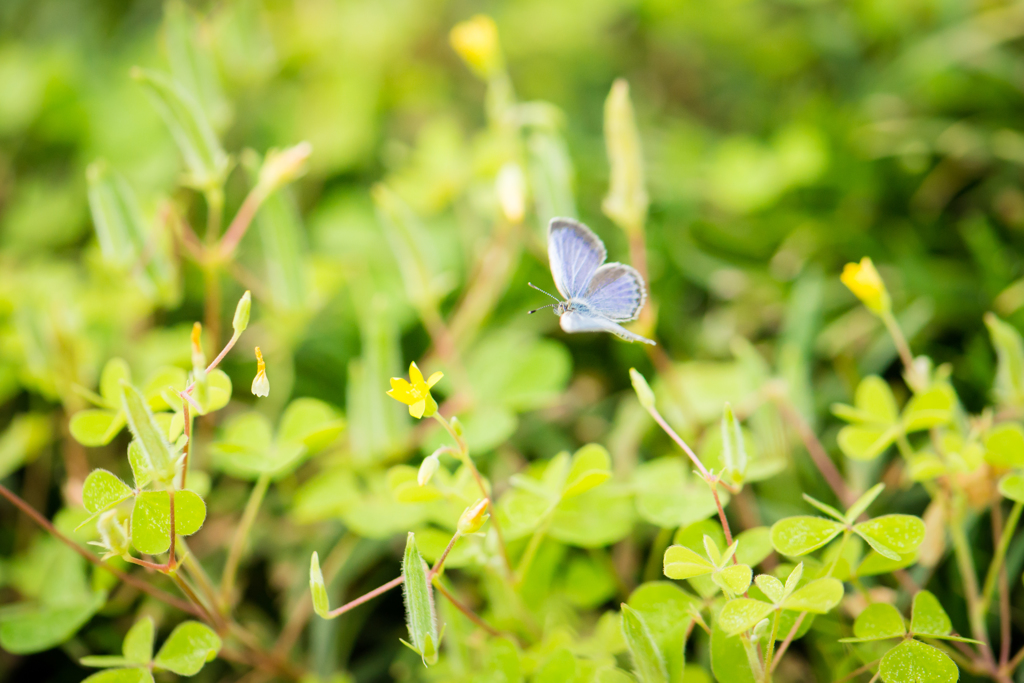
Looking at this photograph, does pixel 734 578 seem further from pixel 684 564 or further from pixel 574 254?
pixel 574 254

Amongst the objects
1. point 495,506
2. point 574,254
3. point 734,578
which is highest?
point 574,254

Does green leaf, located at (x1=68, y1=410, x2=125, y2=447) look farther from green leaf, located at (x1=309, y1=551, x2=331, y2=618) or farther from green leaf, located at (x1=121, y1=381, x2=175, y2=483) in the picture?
green leaf, located at (x1=309, y1=551, x2=331, y2=618)

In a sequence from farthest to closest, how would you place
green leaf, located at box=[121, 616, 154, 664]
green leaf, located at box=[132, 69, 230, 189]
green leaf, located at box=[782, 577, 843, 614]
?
green leaf, located at box=[132, 69, 230, 189] < green leaf, located at box=[121, 616, 154, 664] < green leaf, located at box=[782, 577, 843, 614]

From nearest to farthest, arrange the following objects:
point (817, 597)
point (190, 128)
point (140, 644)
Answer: point (817, 597), point (140, 644), point (190, 128)

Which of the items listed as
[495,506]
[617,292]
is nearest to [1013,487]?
[617,292]

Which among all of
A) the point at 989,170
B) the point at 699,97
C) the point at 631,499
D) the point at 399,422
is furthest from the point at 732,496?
the point at 699,97

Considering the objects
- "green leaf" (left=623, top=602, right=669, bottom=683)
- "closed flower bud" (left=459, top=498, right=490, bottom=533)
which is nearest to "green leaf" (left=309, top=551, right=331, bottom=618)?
"closed flower bud" (left=459, top=498, right=490, bottom=533)
